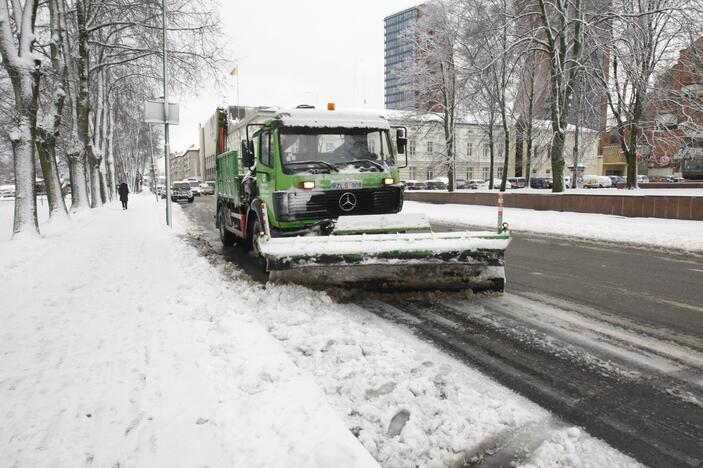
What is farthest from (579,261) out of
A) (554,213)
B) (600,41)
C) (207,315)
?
(600,41)

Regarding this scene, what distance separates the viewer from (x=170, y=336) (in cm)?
433

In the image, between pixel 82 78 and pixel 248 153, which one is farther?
pixel 82 78

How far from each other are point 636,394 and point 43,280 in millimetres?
7956

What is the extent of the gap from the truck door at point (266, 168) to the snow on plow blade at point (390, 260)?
1.60 meters

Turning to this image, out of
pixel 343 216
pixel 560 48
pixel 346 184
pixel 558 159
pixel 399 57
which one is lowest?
pixel 343 216

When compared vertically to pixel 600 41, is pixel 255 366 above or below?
below

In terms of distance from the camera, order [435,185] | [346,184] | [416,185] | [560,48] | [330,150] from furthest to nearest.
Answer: [416,185] → [435,185] → [560,48] → [330,150] → [346,184]

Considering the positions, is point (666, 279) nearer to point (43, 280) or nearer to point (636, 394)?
point (636, 394)

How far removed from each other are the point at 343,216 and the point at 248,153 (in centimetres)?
233

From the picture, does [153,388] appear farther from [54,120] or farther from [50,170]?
[50,170]

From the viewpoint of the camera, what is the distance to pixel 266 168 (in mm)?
7160

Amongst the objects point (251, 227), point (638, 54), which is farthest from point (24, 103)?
point (638, 54)

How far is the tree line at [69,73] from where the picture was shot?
11656mm

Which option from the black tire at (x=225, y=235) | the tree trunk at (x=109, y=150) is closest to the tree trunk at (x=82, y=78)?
Answer: the black tire at (x=225, y=235)
